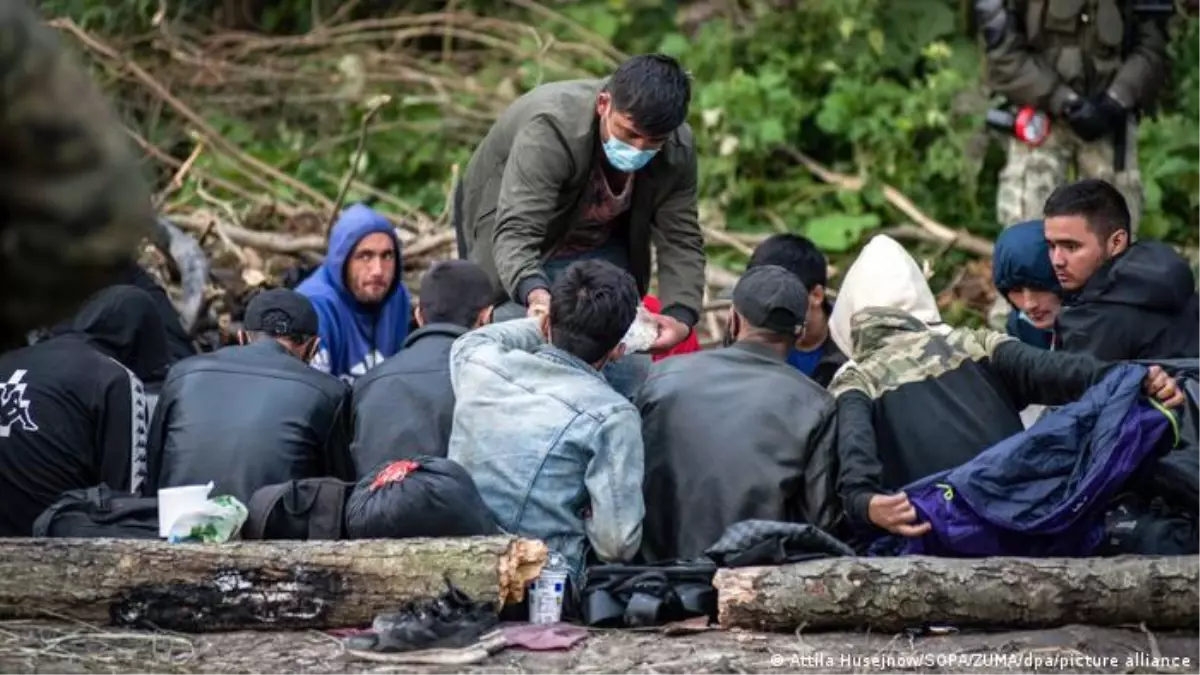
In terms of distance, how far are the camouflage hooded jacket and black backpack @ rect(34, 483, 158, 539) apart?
86.3 inches

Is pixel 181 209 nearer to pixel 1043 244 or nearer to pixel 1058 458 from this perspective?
pixel 1043 244

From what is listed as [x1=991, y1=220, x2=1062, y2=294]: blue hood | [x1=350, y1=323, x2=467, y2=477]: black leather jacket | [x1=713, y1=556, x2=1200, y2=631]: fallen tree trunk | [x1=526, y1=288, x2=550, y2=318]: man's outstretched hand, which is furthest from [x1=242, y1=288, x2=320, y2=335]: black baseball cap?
[x1=991, y1=220, x2=1062, y2=294]: blue hood

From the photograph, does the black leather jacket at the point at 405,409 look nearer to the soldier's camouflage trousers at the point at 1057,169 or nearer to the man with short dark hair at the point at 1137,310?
the man with short dark hair at the point at 1137,310

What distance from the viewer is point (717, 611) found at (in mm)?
6414

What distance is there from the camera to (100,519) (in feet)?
22.1

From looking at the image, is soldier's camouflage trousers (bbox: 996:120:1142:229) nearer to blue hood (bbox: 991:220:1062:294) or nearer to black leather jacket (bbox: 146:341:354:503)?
blue hood (bbox: 991:220:1062:294)

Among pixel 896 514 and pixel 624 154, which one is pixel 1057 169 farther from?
pixel 896 514

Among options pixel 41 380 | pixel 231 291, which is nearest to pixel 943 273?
pixel 231 291

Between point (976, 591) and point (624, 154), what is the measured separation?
2.15 m

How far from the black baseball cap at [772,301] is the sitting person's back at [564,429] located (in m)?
0.39

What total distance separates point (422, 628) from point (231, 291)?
473 centimetres

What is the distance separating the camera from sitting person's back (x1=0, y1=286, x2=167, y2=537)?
23.5 feet

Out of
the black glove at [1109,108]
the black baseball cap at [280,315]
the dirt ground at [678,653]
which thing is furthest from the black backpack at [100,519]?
the black glove at [1109,108]

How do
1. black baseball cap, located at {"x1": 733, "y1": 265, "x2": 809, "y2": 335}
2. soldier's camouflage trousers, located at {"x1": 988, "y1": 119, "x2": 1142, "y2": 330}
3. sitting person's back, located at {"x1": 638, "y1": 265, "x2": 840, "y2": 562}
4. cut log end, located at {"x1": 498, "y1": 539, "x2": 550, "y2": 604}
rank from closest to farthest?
1. cut log end, located at {"x1": 498, "y1": 539, "x2": 550, "y2": 604}
2. sitting person's back, located at {"x1": 638, "y1": 265, "x2": 840, "y2": 562}
3. black baseball cap, located at {"x1": 733, "y1": 265, "x2": 809, "y2": 335}
4. soldier's camouflage trousers, located at {"x1": 988, "y1": 119, "x2": 1142, "y2": 330}
